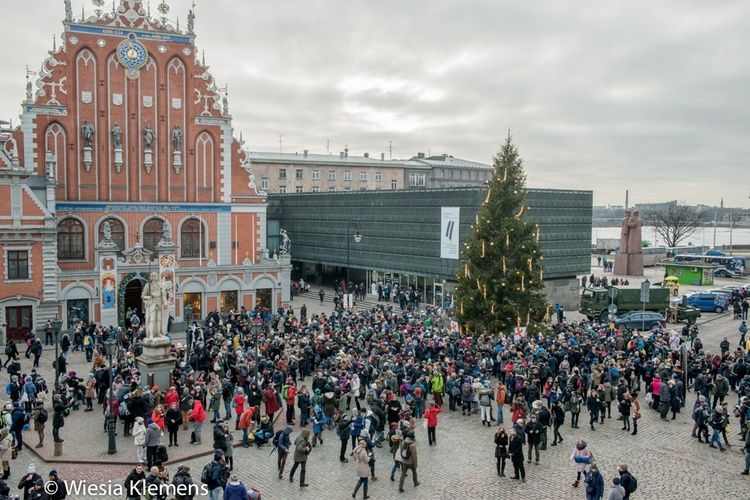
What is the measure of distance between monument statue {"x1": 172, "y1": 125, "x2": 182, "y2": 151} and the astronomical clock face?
442 centimetres

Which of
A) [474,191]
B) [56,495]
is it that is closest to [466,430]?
[56,495]

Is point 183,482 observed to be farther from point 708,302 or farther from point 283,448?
point 708,302

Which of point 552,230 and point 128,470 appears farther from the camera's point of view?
point 552,230

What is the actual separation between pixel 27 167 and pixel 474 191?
30089mm

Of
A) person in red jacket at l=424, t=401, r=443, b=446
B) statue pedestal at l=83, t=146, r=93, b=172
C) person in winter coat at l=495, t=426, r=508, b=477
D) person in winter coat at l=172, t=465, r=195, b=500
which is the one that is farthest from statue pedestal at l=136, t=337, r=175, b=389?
statue pedestal at l=83, t=146, r=93, b=172

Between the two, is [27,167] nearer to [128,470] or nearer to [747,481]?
[128,470]

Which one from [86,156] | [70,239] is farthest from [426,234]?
[70,239]

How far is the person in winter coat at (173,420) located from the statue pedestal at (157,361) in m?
5.09

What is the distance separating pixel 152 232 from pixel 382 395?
30792 mm

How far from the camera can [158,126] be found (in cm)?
4700

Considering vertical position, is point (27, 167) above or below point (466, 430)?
above

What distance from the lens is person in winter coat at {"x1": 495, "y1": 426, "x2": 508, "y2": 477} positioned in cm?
1773

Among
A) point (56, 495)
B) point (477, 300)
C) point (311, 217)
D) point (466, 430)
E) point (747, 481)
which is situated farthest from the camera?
point (311, 217)

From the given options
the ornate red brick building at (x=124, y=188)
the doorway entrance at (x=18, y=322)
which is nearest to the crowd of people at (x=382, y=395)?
the doorway entrance at (x=18, y=322)
